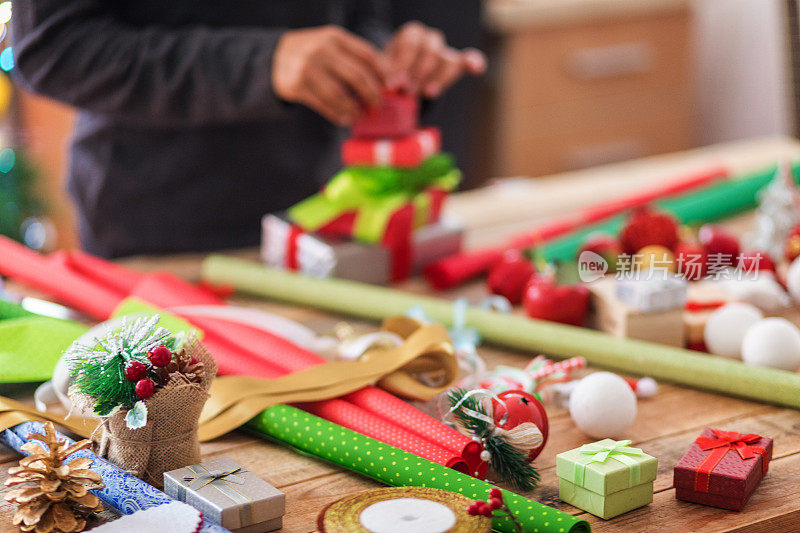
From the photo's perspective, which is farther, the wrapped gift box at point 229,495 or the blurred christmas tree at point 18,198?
the blurred christmas tree at point 18,198

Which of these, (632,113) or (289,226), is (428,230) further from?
(632,113)

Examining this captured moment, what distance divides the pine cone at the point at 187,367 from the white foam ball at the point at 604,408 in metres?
0.34

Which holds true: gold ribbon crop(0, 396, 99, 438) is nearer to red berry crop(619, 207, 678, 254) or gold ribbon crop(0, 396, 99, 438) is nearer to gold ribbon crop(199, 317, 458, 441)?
gold ribbon crop(199, 317, 458, 441)

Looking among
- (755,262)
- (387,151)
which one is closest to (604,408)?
(755,262)

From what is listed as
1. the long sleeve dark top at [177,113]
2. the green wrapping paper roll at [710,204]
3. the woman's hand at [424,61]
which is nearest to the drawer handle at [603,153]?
the green wrapping paper roll at [710,204]

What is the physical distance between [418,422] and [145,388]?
235 millimetres

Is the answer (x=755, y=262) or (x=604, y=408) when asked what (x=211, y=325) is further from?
(x=755, y=262)

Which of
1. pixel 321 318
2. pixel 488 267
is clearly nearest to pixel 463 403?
pixel 321 318

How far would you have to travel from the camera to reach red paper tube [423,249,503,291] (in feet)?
4.43

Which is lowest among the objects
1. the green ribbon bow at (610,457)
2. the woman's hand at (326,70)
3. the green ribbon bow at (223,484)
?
the green ribbon bow at (610,457)

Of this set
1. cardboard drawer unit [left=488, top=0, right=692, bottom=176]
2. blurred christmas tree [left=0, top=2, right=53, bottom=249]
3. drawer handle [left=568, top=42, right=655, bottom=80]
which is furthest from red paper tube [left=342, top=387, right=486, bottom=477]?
drawer handle [left=568, top=42, right=655, bottom=80]

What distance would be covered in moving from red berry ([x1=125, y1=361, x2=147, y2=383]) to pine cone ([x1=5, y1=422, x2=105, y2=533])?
61 millimetres

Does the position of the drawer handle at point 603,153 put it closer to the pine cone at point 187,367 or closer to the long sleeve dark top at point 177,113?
the long sleeve dark top at point 177,113

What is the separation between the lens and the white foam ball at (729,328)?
1013 millimetres
